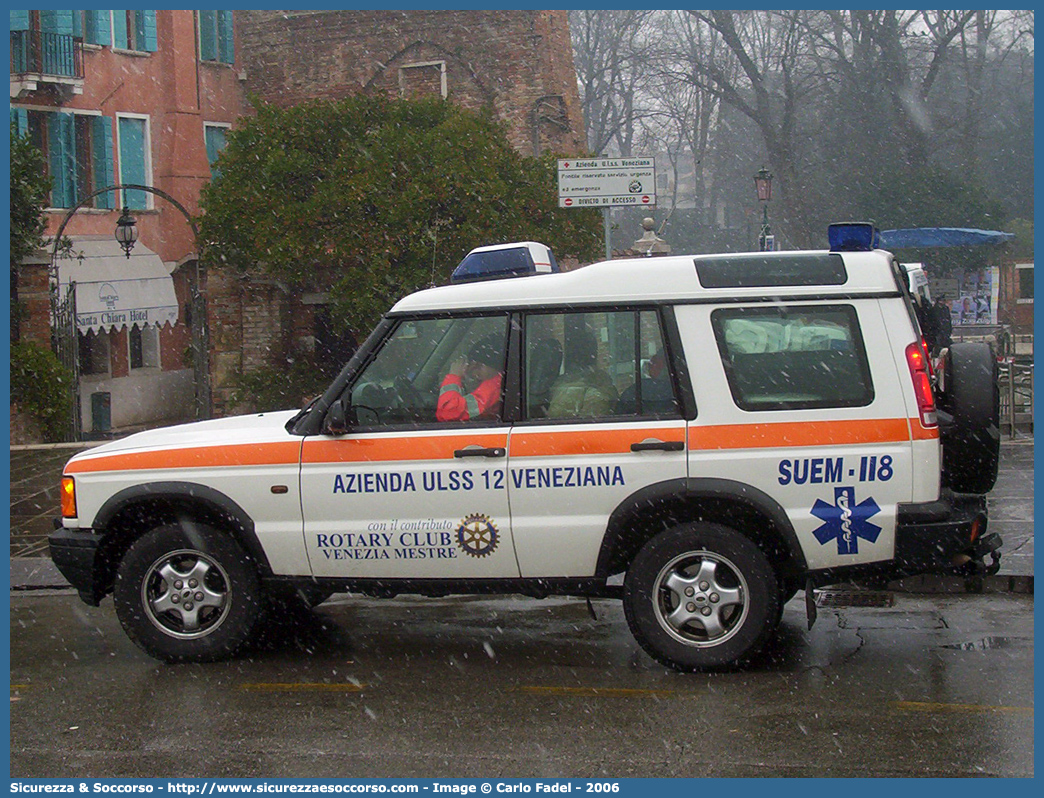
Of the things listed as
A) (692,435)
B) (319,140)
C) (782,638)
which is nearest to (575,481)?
(692,435)

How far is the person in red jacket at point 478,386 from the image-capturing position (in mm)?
6203

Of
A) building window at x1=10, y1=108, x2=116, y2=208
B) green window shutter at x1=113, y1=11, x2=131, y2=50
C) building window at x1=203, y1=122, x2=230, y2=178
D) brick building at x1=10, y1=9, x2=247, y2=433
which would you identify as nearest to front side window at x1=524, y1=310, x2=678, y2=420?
brick building at x1=10, y1=9, x2=247, y2=433

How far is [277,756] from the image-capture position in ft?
16.3

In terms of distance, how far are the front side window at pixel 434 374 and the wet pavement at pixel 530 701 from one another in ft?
4.33

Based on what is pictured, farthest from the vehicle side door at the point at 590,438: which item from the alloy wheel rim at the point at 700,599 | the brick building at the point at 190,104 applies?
the brick building at the point at 190,104

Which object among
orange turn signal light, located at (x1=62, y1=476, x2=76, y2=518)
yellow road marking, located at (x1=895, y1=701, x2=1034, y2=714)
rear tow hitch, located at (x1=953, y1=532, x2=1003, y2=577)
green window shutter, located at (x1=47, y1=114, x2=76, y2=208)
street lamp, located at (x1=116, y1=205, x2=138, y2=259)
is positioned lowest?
yellow road marking, located at (x1=895, y1=701, x2=1034, y2=714)

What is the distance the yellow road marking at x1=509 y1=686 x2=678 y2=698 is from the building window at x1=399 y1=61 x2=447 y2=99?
74.4 feet

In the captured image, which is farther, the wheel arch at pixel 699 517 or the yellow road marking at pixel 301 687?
the yellow road marking at pixel 301 687

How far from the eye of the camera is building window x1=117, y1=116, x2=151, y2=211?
27.4 m

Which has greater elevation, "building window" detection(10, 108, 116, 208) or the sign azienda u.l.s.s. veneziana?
"building window" detection(10, 108, 116, 208)

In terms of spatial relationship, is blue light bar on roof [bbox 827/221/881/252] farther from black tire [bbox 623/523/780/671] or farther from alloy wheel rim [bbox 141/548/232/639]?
alloy wheel rim [bbox 141/548/232/639]

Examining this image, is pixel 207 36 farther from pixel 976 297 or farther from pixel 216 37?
pixel 976 297

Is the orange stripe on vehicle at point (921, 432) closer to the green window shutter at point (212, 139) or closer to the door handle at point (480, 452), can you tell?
the door handle at point (480, 452)

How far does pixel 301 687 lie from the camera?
6062mm
